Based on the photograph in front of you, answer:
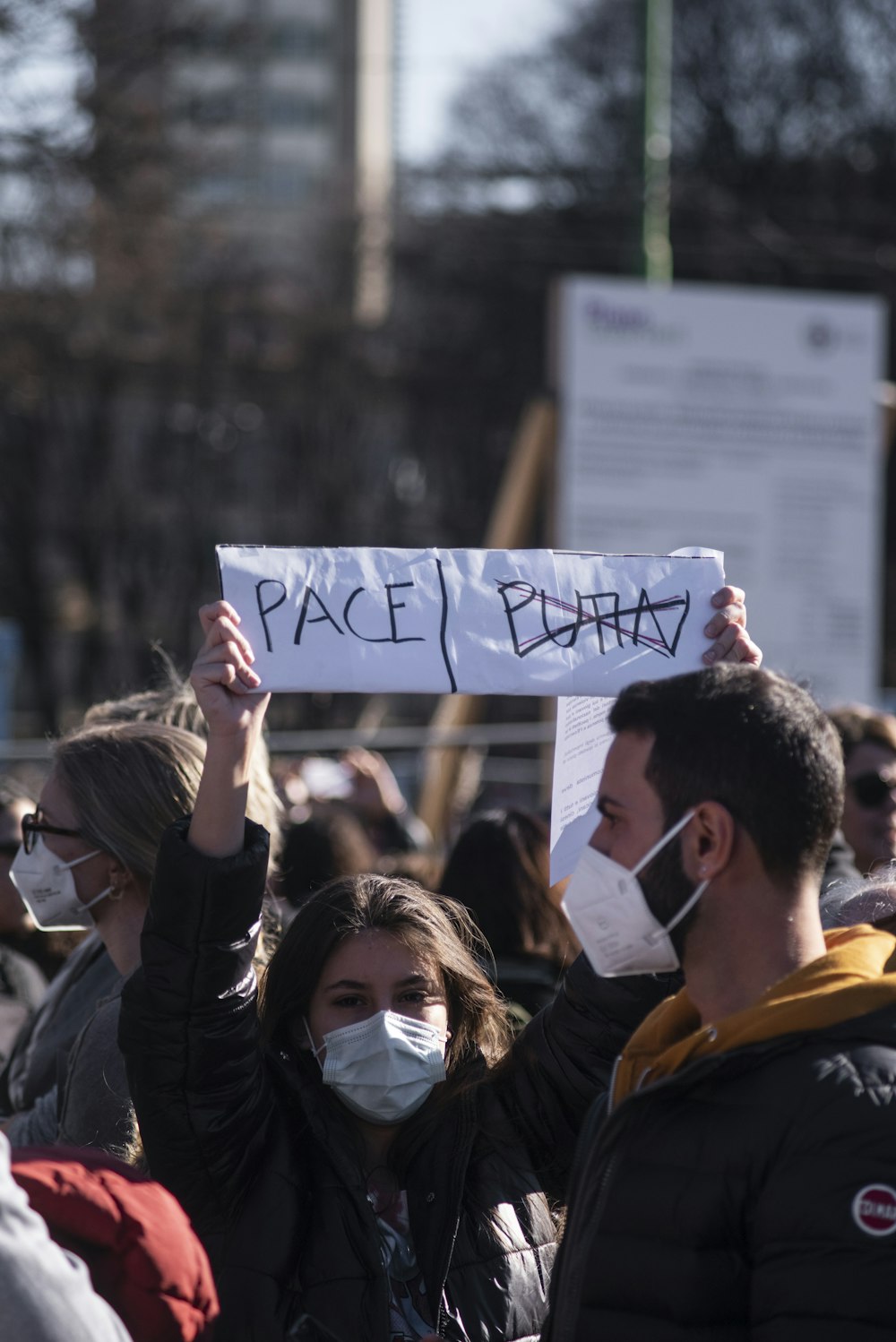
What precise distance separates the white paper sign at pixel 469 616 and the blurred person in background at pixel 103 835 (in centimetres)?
62

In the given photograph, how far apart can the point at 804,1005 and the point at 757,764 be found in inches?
11.2

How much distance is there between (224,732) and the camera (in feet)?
8.00

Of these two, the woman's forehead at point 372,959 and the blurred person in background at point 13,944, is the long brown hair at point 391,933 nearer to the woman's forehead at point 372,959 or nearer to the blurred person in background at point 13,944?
the woman's forehead at point 372,959

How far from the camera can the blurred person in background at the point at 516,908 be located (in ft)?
12.7

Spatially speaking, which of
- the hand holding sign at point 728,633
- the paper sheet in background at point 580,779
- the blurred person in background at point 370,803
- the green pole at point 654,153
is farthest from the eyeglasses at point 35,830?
the green pole at point 654,153

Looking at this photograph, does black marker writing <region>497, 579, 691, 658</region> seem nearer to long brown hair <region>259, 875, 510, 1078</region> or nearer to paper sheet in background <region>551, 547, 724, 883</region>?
paper sheet in background <region>551, 547, 724, 883</region>

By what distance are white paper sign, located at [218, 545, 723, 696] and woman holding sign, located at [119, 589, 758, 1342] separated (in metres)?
0.09

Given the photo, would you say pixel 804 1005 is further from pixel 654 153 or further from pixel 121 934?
pixel 654 153

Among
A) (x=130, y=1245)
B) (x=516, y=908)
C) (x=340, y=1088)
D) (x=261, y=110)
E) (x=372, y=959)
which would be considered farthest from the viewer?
(x=261, y=110)

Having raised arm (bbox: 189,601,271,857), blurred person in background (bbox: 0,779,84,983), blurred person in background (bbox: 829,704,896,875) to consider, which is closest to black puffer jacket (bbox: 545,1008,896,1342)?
raised arm (bbox: 189,601,271,857)

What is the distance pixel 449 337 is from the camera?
30.0 metres

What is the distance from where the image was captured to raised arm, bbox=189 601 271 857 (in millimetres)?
2408

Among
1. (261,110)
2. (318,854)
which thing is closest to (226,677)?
(318,854)

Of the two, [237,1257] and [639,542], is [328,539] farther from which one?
[237,1257]
